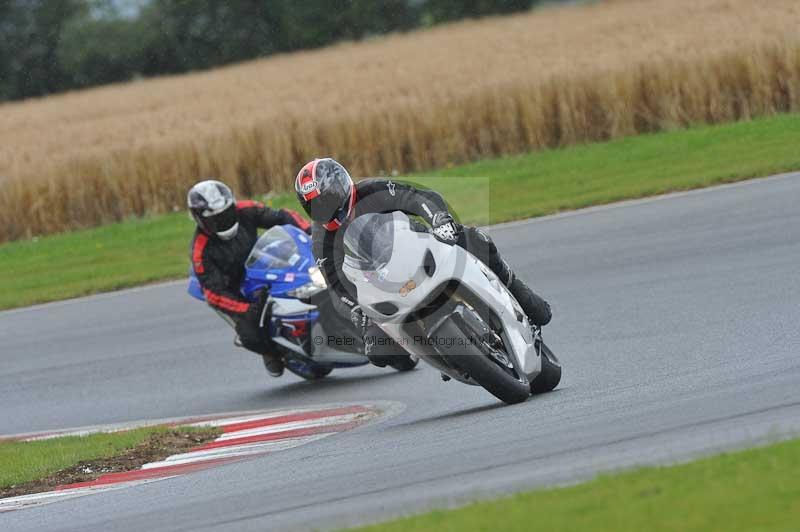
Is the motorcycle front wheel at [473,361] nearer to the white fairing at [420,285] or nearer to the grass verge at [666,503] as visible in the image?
the white fairing at [420,285]

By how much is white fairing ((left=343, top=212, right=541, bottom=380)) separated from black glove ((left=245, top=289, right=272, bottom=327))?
134 inches

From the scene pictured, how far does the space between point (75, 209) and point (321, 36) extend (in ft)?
132

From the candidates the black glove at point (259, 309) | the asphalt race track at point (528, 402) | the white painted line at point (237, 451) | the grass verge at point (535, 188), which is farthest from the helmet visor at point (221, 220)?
the grass verge at point (535, 188)

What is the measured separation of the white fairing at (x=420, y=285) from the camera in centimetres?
774

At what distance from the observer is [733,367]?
8.11 m

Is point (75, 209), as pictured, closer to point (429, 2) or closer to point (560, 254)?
point (560, 254)

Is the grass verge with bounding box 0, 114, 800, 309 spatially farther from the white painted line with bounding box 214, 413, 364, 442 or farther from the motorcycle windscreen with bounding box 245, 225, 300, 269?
the white painted line with bounding box 214, 413, 364, 442

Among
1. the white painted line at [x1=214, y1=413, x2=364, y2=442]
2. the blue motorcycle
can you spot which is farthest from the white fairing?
the blue motorcycle

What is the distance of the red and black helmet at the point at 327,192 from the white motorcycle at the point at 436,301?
0.24 metres

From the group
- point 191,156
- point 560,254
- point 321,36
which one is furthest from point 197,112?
point 321,36

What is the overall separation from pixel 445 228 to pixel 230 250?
4189 millimetres

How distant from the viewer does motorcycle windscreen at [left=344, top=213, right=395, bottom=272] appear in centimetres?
776

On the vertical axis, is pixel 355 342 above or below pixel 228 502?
below

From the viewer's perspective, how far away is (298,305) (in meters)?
11.3
